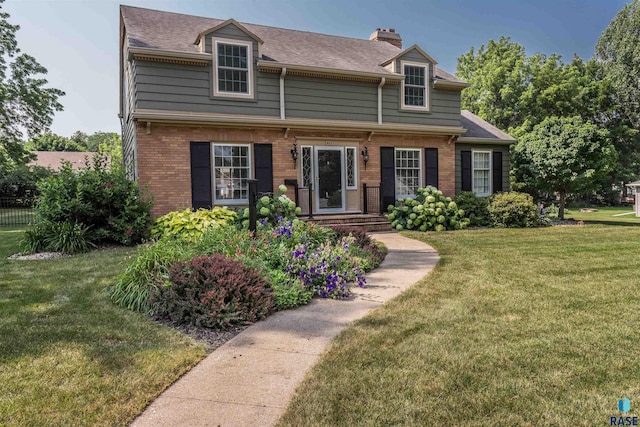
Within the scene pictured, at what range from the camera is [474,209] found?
38.6ft

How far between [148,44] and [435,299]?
9001 millimetres

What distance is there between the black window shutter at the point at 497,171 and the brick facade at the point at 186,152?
4.19 m

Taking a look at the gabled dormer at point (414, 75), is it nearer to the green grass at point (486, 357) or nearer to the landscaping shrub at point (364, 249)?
the landscaping shrub at point (364, 249)

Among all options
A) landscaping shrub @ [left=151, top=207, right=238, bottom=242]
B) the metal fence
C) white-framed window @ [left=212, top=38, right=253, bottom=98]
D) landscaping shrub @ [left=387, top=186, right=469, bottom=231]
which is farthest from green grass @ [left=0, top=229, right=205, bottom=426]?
the metal fence

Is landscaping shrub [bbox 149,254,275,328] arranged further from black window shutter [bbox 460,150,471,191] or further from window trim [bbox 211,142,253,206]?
black window shutter [bbox 460,150,471,191]

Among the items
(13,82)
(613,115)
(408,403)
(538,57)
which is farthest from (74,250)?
(613,115)

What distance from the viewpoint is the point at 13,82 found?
20.8 meters

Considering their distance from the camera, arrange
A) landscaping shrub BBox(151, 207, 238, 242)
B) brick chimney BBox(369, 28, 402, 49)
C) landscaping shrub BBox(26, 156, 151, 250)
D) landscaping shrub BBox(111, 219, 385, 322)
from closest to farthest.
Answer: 1. landscaping shrub BBox(111, 219, 385, 322)
2. landscaping shrub BBox(151, 207, 238, 242)
3. landscaping shrub BBox(26, 156, 151, 250)
4. brick chimney BBox(369, 28, 402, 49)

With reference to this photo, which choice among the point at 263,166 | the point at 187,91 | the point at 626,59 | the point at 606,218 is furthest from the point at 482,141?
the point at 626,59

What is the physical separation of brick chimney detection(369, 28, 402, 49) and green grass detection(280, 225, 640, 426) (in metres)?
12.3

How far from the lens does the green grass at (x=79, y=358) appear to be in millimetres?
2172

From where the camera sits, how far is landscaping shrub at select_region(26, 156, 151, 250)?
7.67 meters

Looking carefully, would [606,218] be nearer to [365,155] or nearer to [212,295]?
[365,155]

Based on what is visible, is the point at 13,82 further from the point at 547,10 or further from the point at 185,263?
the point at 547,10
